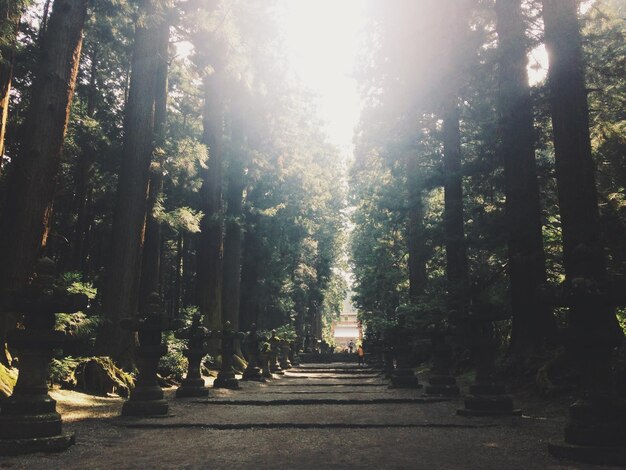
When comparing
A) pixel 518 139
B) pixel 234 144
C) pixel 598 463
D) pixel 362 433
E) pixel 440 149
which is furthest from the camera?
pixel 234 144

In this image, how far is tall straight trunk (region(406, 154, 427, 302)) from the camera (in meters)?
13.6

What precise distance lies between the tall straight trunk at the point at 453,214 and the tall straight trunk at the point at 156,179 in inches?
320

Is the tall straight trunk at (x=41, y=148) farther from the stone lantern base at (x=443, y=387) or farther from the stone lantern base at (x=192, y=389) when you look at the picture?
the stone lantern base at (x=443, y=387)

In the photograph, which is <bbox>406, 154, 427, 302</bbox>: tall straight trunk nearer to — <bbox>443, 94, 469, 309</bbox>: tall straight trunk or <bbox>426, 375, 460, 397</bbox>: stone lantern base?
<bbox>443, 94, 469, 309</bbox>: tall straight trunk

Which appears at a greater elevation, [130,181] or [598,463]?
[130,181]

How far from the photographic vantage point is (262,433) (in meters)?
5.56

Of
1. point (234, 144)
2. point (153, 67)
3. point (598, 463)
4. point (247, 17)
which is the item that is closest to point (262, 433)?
point (598, 463)

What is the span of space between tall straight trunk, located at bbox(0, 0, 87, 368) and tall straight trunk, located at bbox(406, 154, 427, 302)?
916 cm

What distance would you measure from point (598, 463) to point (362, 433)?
2455mm

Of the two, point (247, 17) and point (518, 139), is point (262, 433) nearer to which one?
point (518, 139)

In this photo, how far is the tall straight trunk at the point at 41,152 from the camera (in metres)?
7.80

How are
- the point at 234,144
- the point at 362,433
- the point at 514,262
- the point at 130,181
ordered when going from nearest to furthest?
the point at 362,433, the point at 514,262, the point at 130,181, the point at 234,144

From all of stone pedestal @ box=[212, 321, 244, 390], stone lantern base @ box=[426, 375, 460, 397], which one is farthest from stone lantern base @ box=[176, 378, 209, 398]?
stone lantern base @ box=[426, 375, 460, 397]

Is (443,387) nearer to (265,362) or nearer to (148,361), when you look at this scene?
(148,361)
